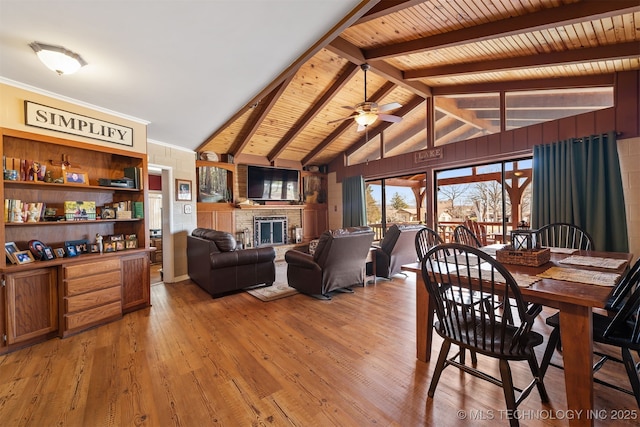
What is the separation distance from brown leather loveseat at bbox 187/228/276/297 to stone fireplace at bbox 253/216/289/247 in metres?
2.62

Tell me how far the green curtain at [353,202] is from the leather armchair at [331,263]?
10.6 ft

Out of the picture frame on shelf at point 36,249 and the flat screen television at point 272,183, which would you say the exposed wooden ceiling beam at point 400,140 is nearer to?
the flat screen television at point 272,183

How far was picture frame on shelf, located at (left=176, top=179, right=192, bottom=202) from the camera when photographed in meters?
5.08

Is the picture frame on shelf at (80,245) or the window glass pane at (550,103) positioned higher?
the window glass pane at (550,103)

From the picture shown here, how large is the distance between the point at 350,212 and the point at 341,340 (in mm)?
5228

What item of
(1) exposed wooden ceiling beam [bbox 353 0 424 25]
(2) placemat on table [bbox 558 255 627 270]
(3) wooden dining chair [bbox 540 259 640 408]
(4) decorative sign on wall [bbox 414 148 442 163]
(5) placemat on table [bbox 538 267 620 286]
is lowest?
(3) wooden dining chair [bbox 540 259 640 408]

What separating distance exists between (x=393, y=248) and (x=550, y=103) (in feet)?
11.0

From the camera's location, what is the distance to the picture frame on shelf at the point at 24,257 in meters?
2.58

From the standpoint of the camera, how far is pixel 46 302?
2725 mm

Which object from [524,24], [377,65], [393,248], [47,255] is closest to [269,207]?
[393,248]

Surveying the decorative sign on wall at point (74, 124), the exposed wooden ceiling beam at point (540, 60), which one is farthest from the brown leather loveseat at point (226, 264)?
the exposed wooden ceiling beam at point (540, 60)

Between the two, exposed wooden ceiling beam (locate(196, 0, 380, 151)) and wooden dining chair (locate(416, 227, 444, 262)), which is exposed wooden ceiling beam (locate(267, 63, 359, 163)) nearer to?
exposed wooden ceiling beam (locate(196, 0, 380, 151))

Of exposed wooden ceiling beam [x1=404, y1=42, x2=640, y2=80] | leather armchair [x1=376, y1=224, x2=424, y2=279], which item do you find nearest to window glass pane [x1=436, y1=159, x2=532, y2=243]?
leather armchair [x1=376, y1=224, x2=424, y2=279]

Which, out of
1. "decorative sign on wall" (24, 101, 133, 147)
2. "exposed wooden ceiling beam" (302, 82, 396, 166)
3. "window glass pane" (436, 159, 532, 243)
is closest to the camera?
"decorative sign on wall" (24, 101, 133, 147)
